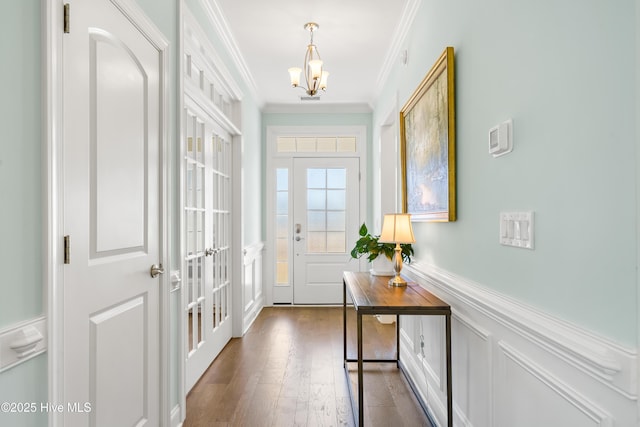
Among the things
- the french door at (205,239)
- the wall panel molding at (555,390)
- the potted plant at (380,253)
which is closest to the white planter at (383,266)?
the potted plant at (380,253)

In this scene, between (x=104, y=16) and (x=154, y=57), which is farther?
(x=154, y=57)

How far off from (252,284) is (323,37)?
2.73 meters

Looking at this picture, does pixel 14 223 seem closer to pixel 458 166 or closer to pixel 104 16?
pixel 104 16

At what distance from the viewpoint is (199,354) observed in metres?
2.80

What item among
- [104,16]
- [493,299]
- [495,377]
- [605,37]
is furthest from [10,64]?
[495,377]

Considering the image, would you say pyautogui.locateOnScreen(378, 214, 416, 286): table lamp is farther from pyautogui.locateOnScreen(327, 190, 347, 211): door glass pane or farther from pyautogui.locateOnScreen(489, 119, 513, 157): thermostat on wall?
pyautogui.locateOnScreen(327, 190, 347, 211): door glass pane

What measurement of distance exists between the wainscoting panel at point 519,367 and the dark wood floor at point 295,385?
31cm

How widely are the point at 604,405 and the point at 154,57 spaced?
2.15 m

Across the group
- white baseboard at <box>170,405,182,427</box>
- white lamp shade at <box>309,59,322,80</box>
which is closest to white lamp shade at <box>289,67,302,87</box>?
white lamp shade at <box>309,59,322,80</box>

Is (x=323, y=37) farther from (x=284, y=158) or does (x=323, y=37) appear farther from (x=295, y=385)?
(x=295, y=385)

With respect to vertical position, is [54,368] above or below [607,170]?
below

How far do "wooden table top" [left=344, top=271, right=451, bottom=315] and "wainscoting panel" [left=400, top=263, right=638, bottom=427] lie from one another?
0.09 meters

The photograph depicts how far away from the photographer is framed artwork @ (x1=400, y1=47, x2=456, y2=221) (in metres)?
1.94

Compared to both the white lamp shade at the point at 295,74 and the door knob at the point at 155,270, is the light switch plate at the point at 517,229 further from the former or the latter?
the white lamp shade at the point at 295,74
